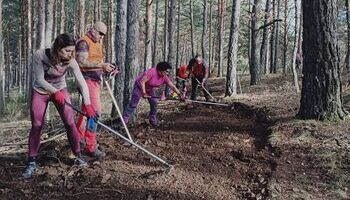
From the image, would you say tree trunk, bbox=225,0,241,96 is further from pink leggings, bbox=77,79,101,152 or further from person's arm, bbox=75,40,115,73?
person's arm, bbox=75,40,115,73

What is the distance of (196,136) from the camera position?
25.9 ft

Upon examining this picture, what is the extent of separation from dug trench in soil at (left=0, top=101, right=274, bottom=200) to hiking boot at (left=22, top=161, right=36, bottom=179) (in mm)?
85

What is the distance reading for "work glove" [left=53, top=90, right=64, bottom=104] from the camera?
17.2 ft

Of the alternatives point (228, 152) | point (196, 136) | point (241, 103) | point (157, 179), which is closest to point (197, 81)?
point (241, 103)

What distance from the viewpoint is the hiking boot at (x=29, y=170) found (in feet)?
17.1

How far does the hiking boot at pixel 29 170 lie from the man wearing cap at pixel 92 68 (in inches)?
36.0

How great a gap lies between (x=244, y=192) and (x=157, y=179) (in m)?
1.08

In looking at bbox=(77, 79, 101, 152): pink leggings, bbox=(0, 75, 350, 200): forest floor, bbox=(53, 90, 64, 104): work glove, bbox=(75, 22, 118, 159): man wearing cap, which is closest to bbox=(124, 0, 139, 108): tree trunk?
bbox=(0, 75, 350, 200): forest floor

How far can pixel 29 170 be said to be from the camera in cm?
525

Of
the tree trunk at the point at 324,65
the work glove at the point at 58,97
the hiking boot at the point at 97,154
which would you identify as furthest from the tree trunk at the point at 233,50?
the work glove at the point at 58,97

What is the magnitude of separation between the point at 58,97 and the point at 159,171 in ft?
5.24

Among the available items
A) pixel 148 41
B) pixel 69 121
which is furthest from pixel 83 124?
pixel 148 41

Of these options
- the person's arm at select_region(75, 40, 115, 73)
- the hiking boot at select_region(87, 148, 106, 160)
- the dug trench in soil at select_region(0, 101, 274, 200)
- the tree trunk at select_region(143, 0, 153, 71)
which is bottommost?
the dug trench in soil at select_region(0, 101, 274, 200)

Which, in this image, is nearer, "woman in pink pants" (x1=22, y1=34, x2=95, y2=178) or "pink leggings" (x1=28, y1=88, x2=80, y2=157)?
"woman in pink pants" (x1=22, y1=34, x2=95, y2=178)
